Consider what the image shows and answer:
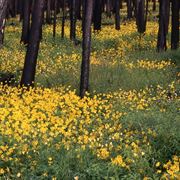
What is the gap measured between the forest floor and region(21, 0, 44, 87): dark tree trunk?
3.56 feet

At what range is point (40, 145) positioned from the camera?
7.90 meters

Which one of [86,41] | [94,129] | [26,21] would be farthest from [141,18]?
[94,129]

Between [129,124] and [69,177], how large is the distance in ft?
10.5

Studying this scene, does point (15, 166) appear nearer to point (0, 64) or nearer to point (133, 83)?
point (133, 83)

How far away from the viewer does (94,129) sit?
9344 mm

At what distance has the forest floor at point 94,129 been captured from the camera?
6969 mm

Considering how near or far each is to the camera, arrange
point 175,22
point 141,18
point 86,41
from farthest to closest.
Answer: point 141,18 < point 175,22 < point 86,41

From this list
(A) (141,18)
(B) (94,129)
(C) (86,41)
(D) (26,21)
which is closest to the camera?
(B) (94,129)

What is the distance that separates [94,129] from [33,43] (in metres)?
6.01

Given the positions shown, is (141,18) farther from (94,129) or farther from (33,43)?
(94,129)

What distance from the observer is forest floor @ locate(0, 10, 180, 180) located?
22.9 feet

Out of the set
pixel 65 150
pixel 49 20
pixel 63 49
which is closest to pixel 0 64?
pixel 63 49

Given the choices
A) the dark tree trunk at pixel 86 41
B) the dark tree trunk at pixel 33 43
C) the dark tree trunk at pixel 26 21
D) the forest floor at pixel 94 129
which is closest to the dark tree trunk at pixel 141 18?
the dark tree trunk at pixel 26 21

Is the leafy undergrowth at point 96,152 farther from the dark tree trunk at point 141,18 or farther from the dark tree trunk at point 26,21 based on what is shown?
the dark tree trunk at point 141,18
